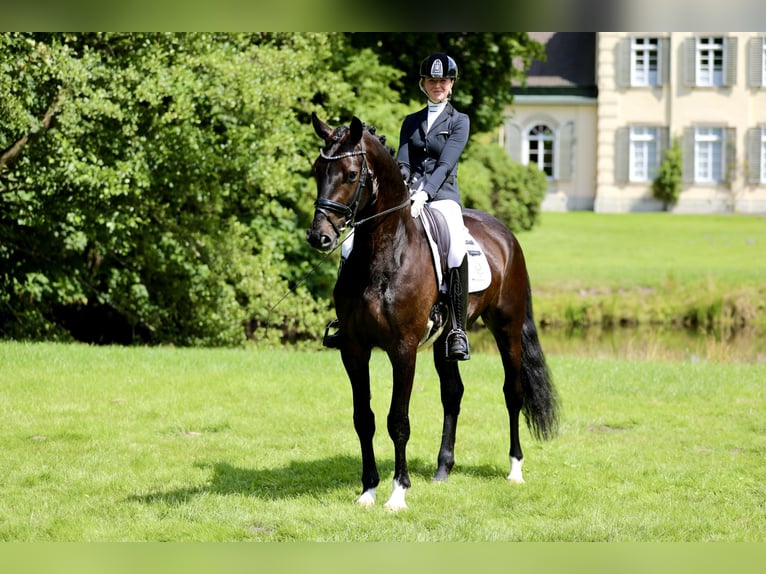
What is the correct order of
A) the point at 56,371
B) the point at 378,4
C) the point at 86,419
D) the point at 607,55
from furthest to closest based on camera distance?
the point at 607,55
the point at 56,371
the point at 86,419
the point at 378,4

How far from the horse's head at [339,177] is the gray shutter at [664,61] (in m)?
39.4

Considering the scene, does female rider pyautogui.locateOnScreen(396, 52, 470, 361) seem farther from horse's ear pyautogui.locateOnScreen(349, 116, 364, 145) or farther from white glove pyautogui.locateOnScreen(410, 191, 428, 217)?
horse's ear pyautogui.locateOnScreen(349, 116, 364, 145)

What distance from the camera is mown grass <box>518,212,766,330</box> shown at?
26.0m

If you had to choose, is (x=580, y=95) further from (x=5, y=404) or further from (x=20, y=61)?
(x=5, y=404)

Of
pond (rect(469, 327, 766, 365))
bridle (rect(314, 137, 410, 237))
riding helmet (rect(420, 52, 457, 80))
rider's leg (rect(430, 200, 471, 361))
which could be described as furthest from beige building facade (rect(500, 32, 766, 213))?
bridle (rect(314, 137, 410, 237))

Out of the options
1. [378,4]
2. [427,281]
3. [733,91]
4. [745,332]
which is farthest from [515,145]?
[378,4]

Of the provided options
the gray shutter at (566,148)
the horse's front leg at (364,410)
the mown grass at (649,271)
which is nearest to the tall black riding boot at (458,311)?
the horse's front leg at (364,410)

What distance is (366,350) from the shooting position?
6984 millimetres

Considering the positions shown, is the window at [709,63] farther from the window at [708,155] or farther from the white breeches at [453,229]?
the white breeches at [453,229]

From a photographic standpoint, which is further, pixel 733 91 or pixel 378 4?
pixel 733 91

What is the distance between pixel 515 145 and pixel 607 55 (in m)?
5.69

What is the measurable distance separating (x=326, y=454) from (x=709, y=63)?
39.2 meters

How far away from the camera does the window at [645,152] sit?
4397 centimetres

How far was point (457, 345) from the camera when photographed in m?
7.29
